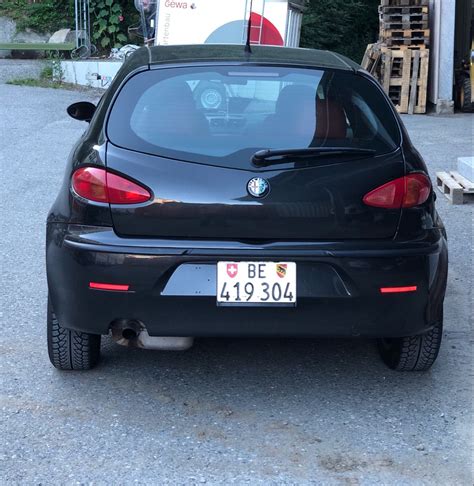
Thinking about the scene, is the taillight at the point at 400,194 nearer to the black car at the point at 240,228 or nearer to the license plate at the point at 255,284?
the black car at the point at 240,228

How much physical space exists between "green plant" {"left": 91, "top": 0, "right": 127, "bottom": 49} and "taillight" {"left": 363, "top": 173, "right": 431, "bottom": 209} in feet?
53.2

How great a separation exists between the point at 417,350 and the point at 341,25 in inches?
675

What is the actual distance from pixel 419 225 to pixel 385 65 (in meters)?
11.3

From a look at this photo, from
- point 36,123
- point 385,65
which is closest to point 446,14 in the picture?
point 385,65

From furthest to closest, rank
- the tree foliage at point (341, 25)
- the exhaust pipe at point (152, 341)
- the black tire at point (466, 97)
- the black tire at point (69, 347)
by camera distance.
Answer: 1. the tree foliage at point (341, 25)
2. the black tire at point (466, 97)
3. the black tire at point (69, 347)
4. the exhaust pipe at point (152, 341)

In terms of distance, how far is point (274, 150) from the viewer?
12.7 feet

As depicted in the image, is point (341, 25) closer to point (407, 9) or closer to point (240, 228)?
point (407, 9)

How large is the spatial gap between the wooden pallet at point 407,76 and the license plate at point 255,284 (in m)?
11.4

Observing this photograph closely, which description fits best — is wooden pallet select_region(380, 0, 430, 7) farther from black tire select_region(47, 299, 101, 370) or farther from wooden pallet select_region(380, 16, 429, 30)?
black tire select_region(47, 299, 101, 370)

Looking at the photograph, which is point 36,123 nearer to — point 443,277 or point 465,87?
point 465,87

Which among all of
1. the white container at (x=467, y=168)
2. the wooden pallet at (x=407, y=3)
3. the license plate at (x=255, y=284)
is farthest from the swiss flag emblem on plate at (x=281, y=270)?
the wooden pallet at (x=407, y=3)

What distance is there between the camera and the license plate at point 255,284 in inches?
148

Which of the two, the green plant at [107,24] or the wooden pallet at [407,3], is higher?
the wooden pallet at [407,3]

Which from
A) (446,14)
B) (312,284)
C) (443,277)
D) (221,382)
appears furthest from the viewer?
(446,14)
